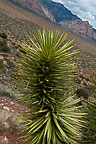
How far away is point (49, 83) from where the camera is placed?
2379 millimetres

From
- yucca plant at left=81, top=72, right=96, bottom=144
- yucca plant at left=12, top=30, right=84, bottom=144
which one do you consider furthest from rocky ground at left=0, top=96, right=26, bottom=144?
yucca plant at left=81, top=72, right=96, bottom=144


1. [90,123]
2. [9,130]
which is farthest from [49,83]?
[9,130]

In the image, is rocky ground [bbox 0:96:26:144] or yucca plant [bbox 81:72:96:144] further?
rocky ground [bbox 0:96:26:144]

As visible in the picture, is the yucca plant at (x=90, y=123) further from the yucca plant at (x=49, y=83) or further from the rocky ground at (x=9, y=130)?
the rocky ground at (x=9, y=130)

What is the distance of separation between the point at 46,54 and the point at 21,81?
0.60 meters

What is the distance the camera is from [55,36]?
2.33 metres

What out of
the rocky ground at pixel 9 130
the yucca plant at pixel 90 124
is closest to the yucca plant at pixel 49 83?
the yucca plant at pixel 90 124

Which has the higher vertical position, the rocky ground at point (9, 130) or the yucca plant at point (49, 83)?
the yucca plant at point (49, 83)

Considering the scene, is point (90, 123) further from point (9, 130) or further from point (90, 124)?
point (9, 130)

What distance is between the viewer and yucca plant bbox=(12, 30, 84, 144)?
7.59 ft

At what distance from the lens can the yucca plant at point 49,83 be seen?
2315 millimetres

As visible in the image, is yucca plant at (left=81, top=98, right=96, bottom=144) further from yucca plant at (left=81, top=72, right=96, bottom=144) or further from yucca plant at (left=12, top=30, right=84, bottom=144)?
yucca plant at (left=12, top=30, right=84, bottom=144)

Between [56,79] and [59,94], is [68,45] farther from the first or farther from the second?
[59,94]

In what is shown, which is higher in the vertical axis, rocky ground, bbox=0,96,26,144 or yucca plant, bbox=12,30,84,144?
yucca plant, bbox=12,30,84,144
